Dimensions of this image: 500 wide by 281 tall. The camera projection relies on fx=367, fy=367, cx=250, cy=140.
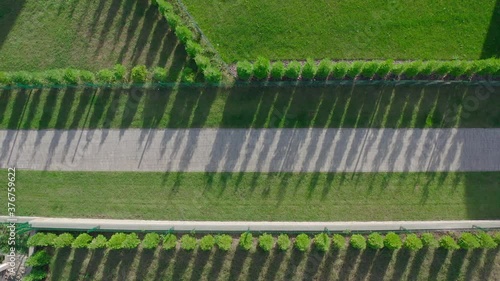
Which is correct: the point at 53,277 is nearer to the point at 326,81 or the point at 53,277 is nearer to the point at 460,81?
the point at 326,81

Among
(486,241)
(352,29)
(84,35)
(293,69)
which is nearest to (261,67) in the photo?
(293,69)

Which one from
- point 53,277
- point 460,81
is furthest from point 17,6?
point 460,81

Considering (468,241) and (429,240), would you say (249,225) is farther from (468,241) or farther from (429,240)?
(468,241)

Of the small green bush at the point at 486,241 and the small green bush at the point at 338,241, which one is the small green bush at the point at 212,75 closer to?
the small green bush at the point at 338,241

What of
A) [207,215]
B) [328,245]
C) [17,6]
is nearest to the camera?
[328,245]

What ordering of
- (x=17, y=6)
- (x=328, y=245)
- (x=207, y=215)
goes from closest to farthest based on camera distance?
(x=328, y=245) → (x=207, y=215) → (x=17, y=6)

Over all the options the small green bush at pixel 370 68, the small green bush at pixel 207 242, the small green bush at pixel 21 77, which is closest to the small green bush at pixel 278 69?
the small green bush at pixel 370 68

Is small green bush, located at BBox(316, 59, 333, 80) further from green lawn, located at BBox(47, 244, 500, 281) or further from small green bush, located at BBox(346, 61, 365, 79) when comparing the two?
green lawn, located at BBox(47, 244, 500, 281)
